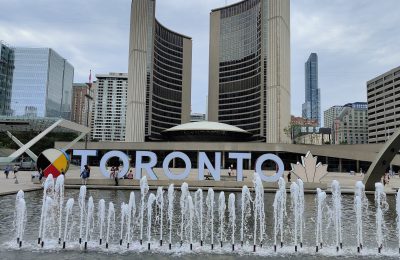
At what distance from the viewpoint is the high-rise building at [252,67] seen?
318 ft

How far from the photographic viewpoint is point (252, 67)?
11538cm

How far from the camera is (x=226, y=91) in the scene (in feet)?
419

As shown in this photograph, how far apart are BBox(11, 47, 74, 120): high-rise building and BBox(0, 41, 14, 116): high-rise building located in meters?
6.13

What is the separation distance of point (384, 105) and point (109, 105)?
139282mm

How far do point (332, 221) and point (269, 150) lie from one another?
5712 cm

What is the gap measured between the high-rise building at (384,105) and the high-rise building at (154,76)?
70.5 meters

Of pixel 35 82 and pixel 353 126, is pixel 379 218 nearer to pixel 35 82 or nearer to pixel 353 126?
pixel 35 82

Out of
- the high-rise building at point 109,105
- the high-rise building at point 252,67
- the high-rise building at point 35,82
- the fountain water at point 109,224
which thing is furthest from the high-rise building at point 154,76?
the fountain water at point 109,224

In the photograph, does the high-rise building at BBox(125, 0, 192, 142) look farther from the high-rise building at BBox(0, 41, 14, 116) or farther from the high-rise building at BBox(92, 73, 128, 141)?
the high-rise building at BBox(92, 73, 128, 141)

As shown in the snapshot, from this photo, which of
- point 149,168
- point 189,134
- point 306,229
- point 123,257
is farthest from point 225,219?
point 189,134

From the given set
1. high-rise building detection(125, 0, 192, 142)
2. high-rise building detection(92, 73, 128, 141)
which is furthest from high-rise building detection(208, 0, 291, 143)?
high-rise building detection(92, 73, 128, 141)

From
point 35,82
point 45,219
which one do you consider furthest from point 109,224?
point 35,82

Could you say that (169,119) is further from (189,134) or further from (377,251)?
(377,251)

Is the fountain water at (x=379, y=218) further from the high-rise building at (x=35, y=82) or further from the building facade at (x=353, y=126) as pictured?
the building facade at (x=353, y=126)
